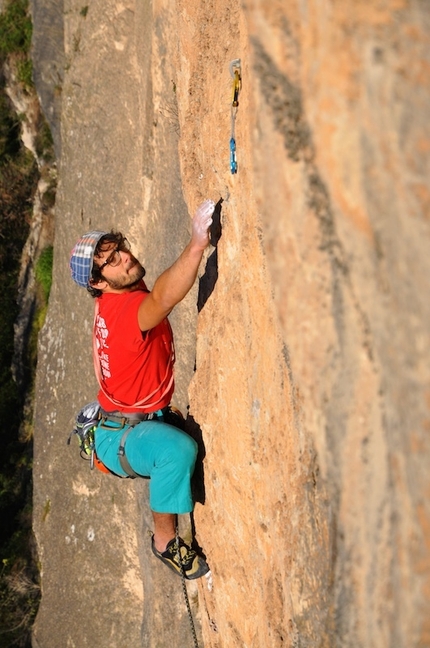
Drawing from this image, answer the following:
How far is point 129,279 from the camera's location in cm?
338

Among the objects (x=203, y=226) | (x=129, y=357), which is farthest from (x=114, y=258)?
(x=203, y=226)

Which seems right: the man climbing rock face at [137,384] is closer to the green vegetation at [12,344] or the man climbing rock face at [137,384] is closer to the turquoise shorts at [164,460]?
the turquoise shorts at [164,460]

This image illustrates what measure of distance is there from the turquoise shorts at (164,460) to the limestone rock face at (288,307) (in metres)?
0.11

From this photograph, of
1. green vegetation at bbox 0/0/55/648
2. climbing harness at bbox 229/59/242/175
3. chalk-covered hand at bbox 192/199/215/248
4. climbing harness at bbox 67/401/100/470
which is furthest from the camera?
Result: green vegetation at bbox 0/0/55/648

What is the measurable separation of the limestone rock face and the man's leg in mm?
157

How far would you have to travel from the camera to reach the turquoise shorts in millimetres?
3328

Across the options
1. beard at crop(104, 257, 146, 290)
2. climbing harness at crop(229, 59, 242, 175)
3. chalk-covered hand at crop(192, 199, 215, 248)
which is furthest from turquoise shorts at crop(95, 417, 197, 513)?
climbing harness at crop(229, 59, 242, 175)

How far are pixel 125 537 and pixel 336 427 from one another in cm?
355

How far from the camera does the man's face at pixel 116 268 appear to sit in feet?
11.0

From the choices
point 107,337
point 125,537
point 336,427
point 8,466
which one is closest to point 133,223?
point 107,337

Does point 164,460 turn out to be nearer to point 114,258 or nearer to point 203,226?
point 114,258

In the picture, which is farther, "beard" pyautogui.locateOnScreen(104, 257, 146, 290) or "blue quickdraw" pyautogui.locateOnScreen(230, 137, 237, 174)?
"beard" pyautogui.locateOnScreen(104, 257, 146, 290)

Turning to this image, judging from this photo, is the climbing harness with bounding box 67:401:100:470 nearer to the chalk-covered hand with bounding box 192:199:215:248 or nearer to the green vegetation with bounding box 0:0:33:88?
the chalk-covered hand with bounding box 192:199:215:248

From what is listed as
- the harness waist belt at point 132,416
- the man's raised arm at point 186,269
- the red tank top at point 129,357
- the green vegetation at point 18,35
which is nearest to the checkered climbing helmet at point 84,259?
the red tank top at point 129,357
